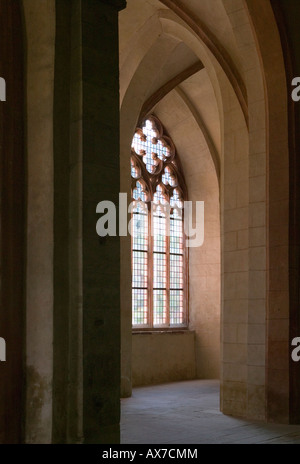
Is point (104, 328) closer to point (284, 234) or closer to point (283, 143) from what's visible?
point (284, 234)

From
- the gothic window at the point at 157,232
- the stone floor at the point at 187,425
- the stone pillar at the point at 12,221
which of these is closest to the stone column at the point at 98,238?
the stone pillar at the point at 12,221

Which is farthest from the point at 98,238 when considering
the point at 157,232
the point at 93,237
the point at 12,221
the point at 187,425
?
the point at 157,232

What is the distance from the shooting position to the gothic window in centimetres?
1705

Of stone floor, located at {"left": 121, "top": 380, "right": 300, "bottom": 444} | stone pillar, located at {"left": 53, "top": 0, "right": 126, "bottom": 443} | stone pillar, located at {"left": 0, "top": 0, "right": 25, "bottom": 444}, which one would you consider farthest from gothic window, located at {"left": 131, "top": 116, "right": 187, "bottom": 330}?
stone pillar, located at {"left": 53, "top": 0, "right": 126, "bottom": 443}

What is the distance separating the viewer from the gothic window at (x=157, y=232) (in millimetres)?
17047

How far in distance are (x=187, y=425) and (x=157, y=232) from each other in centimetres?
869

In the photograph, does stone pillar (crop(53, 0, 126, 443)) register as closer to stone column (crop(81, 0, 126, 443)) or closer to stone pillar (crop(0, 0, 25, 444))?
stone column (crop(81, 0, 126, 443))

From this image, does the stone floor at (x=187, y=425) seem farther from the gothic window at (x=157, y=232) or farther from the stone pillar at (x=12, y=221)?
the gothic window at (x=157, y=232)

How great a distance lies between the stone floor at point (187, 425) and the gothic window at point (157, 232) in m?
3.98

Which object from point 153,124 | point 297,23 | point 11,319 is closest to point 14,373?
point 11,319

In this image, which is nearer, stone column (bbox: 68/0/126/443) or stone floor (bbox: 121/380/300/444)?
stone column (bbox: 68/0/126/443)

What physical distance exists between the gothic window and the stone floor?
398 cm
